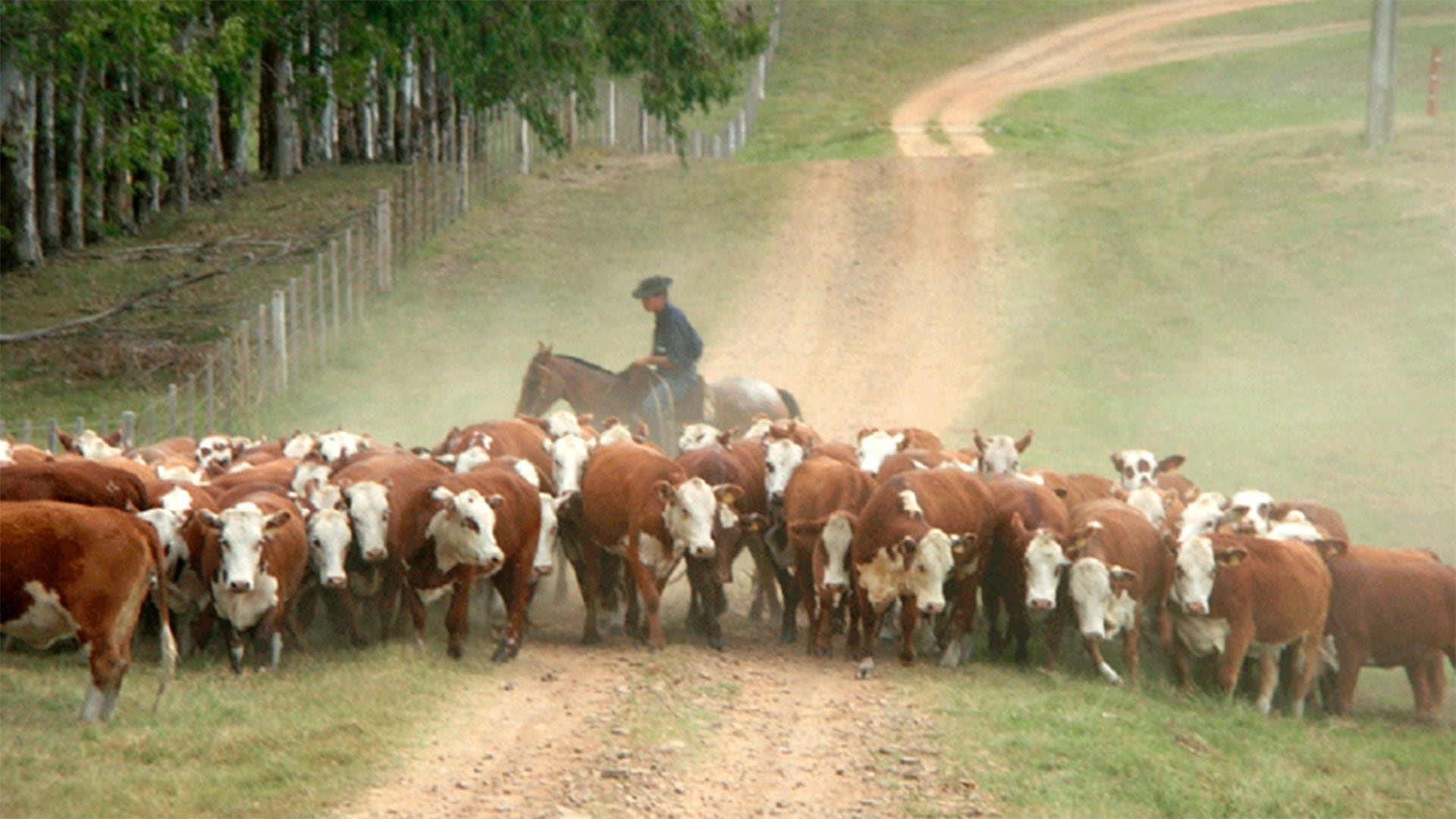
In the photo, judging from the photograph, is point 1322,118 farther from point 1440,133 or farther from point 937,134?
point 1440,133

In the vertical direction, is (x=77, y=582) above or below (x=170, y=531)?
above

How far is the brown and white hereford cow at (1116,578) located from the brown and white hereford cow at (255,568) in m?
5.32

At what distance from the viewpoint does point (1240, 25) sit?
61.8m

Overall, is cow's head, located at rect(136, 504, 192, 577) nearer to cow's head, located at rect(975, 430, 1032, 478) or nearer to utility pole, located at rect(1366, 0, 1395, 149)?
cow's head, located at rect(975, 430, 1032, 478)

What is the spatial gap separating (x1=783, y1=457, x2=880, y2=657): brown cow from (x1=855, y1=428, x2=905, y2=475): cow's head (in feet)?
3.93

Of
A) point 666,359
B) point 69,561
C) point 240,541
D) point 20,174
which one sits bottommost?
point 240,541

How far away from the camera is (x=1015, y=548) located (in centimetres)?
1459

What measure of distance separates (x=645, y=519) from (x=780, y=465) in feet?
5.05

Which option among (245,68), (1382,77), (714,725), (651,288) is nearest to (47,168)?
(245,68)

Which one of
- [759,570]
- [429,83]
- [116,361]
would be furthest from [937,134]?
[759,570]

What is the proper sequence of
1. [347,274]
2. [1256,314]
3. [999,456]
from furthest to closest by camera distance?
[1256,314], [347,274], [999,456]

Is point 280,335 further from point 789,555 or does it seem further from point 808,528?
point 808,528

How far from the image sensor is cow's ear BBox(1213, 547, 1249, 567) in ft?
46.3

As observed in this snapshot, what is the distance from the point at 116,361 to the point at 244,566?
15.3m
